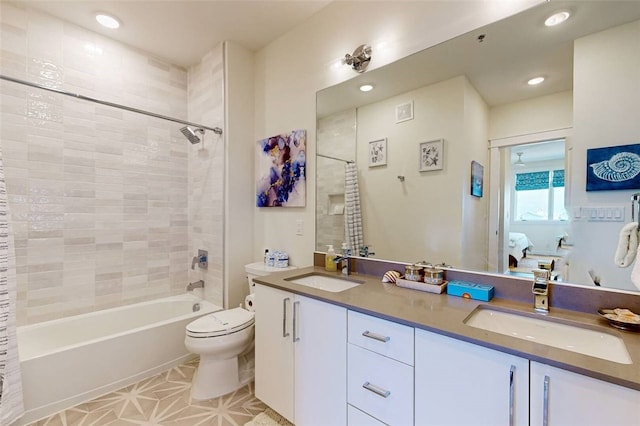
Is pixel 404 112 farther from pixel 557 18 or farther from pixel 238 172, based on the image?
pixel 238 172

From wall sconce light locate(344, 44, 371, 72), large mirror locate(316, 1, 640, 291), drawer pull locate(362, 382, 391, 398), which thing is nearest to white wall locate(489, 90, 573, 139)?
large mirror locate(316, 1, 640, 291)

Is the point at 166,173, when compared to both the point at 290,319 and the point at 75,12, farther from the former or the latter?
the point at 290,319

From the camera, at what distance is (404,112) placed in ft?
5.50

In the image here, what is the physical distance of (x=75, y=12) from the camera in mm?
2117

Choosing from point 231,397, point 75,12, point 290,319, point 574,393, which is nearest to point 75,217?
point 75,12

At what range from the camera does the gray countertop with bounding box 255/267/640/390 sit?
28.9 inches

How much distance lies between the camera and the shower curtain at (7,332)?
1.44 metres

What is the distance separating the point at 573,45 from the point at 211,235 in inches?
106

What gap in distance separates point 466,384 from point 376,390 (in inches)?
14.5

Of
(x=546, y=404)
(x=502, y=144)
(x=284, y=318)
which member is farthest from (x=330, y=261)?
(x=546, y=404)

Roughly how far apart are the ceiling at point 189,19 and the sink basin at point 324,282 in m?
1.91

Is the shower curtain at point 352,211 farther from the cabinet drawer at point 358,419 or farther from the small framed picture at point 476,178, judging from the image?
the cabinet drawer at point 358,419

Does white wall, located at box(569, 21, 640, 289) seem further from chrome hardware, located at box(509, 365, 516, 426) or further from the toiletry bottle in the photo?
the toiletry bottle

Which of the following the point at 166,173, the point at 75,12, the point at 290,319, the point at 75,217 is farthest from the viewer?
the point at 166,173
